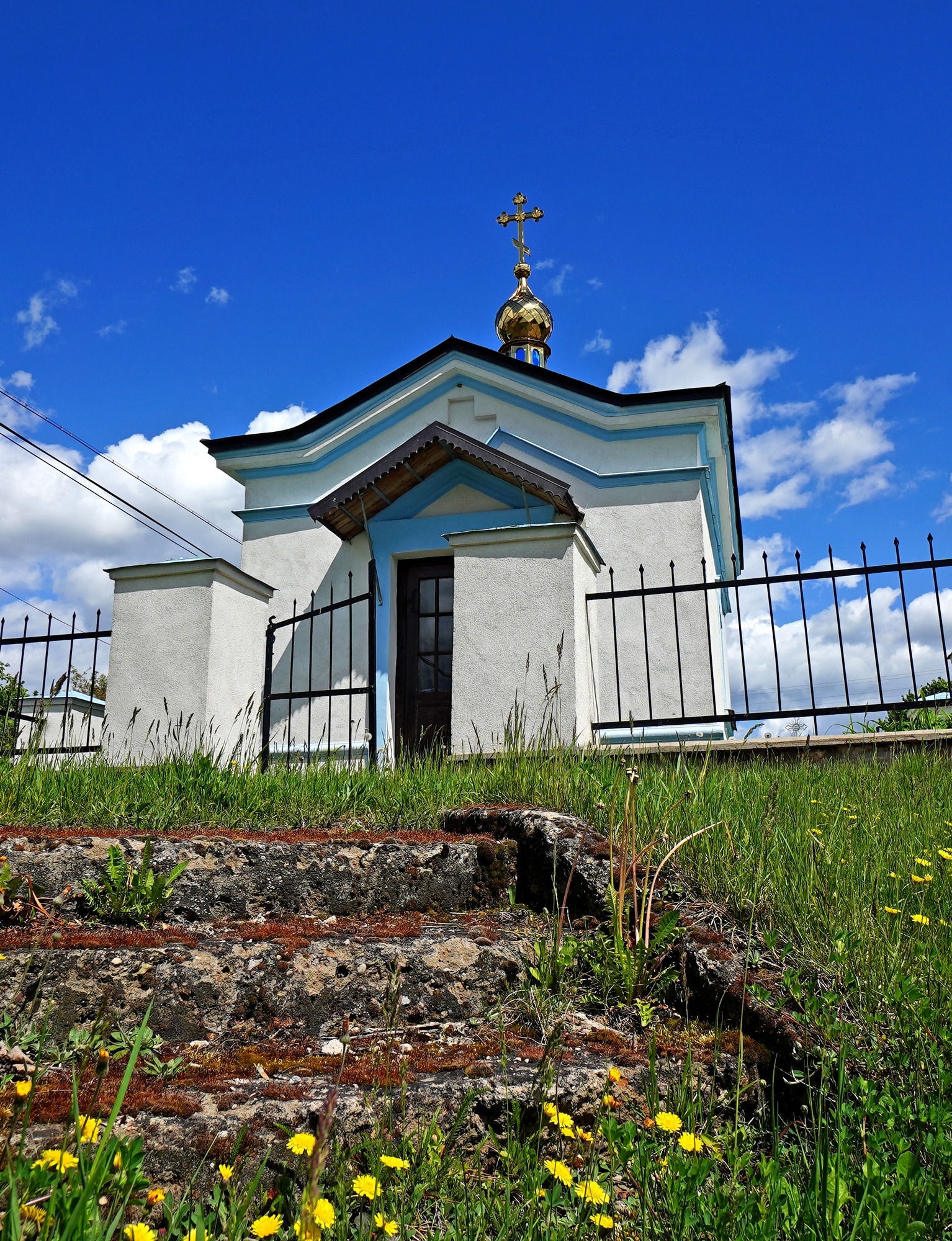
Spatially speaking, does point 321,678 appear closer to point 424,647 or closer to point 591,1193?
point 424,647

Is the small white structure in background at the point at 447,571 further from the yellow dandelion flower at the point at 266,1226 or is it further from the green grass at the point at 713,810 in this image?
the yellow dandelion flower at the point at 266,1226

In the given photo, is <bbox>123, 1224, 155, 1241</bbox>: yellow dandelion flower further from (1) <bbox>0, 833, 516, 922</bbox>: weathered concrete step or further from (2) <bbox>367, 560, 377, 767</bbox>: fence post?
(2) <bbox>367, 560, 377, 767</bbox>: fence post

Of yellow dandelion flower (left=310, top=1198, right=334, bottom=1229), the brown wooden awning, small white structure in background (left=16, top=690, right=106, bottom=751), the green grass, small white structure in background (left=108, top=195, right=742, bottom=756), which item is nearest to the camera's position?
yellow dandelion flower (left=310, top=1198, right=334, bottom=1229)

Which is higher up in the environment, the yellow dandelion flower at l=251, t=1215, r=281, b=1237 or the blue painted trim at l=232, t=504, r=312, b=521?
the blue painted trim at l=232, t=504, r=312, b=521

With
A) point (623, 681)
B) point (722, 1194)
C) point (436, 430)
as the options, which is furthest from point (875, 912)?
point (436, 430)

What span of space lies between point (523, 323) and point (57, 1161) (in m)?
14.2

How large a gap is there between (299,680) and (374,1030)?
7.10 m

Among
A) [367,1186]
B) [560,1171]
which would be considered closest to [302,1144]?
[367,1186]

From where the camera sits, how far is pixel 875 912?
8.10 ft

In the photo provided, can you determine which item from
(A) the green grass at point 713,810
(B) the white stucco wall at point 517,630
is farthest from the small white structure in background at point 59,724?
(B) the white stucco wall at point 517,630

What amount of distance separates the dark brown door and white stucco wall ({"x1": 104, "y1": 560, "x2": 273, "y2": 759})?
1961 millimetres

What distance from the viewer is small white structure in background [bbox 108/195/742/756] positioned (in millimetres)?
6203

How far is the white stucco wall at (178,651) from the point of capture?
6949 mm

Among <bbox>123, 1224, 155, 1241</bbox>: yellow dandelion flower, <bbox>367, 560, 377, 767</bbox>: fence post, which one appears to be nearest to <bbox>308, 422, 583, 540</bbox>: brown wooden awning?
<bbox>367, 560, 377, 767</bbox>: fence post
